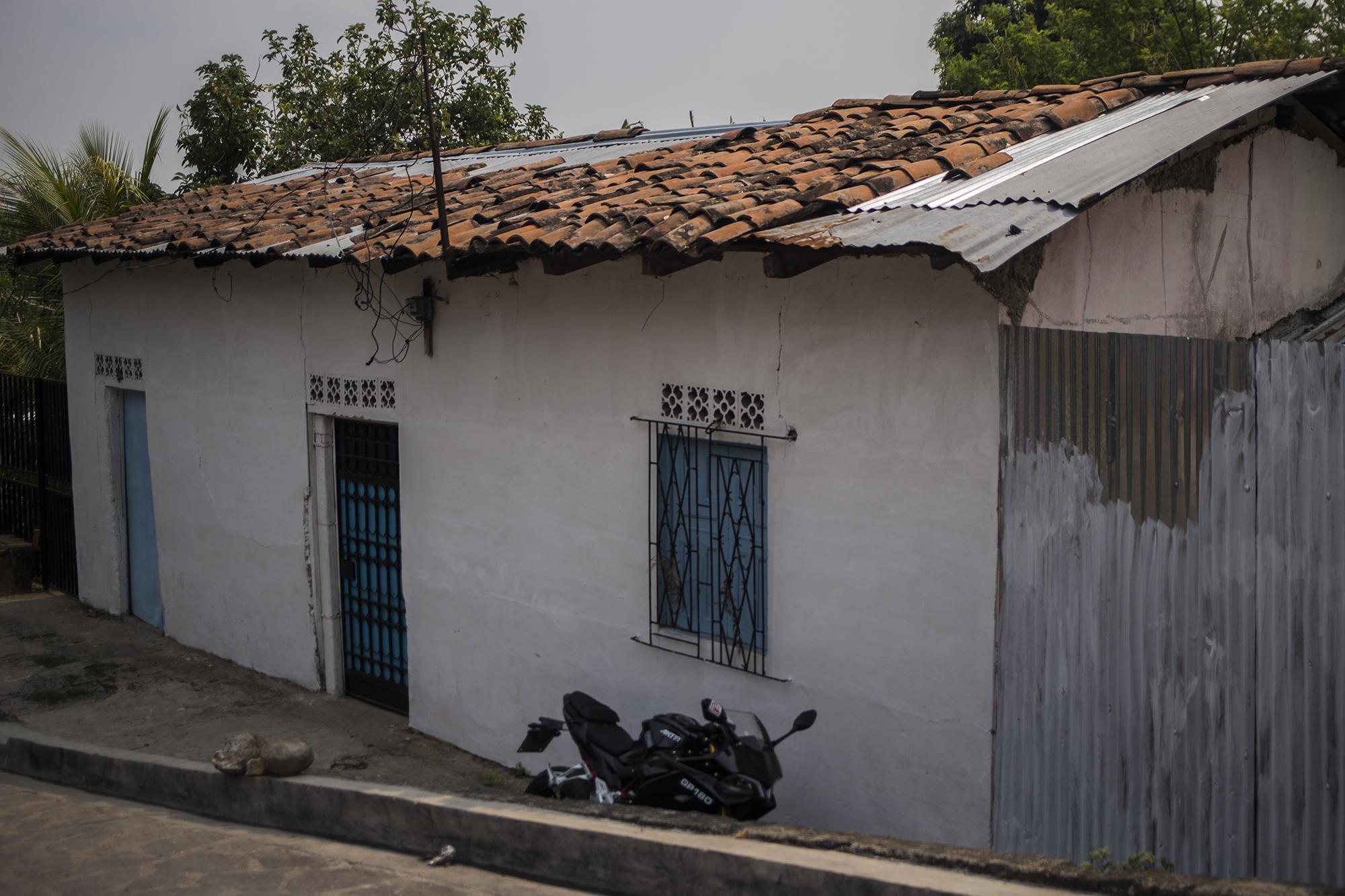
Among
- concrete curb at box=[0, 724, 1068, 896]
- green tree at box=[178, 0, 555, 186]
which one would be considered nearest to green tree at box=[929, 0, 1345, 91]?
green tree at box=[178, 0, 555, 186]

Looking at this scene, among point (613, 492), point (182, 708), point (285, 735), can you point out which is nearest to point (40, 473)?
point (182, 708)

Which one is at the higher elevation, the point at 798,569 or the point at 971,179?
the point at 971,179

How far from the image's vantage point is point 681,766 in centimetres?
506

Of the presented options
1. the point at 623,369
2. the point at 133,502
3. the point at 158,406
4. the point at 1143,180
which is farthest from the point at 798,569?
the point at 133,502

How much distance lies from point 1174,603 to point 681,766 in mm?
2023

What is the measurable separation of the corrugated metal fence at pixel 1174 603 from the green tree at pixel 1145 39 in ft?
48.8

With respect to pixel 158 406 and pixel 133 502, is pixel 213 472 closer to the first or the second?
pixel 158 406

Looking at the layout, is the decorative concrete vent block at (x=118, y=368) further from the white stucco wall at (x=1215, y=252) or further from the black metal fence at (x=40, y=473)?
the white stucco wall at (x=1215, y=252)

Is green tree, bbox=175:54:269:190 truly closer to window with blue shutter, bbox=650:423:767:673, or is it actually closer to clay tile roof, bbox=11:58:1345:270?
clay tile roof, bbox=11:58:1345:270

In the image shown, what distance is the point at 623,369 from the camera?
642cm

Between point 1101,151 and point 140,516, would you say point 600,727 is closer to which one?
point 1101,151

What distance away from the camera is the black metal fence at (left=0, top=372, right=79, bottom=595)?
1169 cm

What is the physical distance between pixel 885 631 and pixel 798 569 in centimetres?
55

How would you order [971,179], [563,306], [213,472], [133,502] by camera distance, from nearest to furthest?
[971,179] → [563,306] → [213,472] → [133,502]
